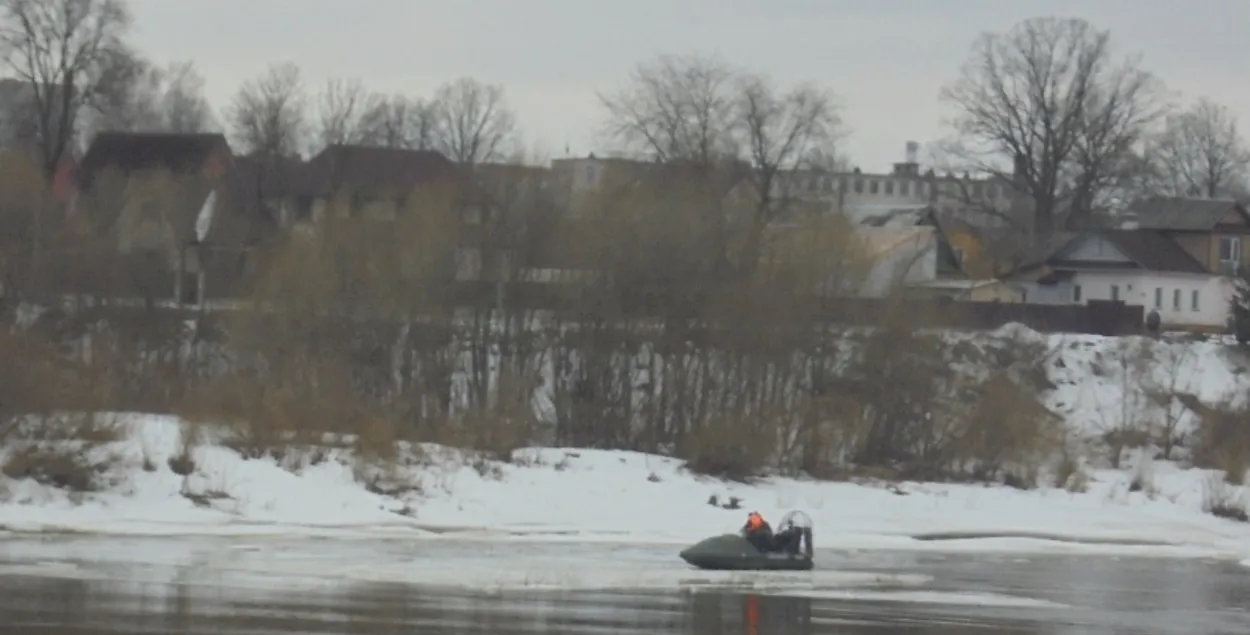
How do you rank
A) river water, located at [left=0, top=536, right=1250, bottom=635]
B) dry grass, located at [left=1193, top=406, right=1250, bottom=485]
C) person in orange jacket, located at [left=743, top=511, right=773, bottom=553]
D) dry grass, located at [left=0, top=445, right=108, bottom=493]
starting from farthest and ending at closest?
dry grass, located at [left=1193, top=406, right=1250, bottom=485] → dry grass, located at [left=0, top=445, right=108, bottom=493] → person in orange jacket, located at [left=743, top=511, right=773, bottom=553] → river water, located at [left=0, top=536, right=1250, bottom=635]

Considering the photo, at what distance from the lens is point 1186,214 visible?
9869 cm

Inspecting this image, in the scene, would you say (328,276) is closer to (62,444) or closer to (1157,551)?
(62,444)

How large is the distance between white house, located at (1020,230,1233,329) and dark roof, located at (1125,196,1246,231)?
5.60m

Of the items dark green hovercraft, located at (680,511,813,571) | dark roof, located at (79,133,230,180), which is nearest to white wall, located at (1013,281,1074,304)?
dark roof, located at (79,133,230,180)

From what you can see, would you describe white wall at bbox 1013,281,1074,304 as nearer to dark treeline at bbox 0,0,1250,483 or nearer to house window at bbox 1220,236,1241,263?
house window at bbox 1220,236,1241,263

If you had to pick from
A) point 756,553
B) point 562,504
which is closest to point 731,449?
point 562,504

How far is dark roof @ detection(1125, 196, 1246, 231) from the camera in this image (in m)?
97.6

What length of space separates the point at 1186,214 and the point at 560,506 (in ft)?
225

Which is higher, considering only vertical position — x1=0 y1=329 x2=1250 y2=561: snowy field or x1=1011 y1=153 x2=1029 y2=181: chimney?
x1=1011 y1=153 x2=1029 y2=181: chimney

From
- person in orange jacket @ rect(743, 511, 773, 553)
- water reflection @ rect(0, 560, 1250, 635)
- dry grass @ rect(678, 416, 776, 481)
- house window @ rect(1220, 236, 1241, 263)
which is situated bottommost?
water reflection @ rect(0, 560, 1250, 635)

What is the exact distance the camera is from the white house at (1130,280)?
3556 inches

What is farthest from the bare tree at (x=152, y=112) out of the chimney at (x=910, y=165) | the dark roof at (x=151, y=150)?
the chimney at (x=910, y=165)

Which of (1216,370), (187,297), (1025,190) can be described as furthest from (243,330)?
(1025,190)

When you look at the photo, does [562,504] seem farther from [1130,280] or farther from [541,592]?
[1130,280]
